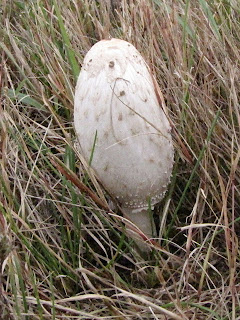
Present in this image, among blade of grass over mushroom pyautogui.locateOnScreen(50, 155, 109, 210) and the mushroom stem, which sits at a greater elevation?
blade of grass over mushroom pyautogui.locateOnScreen(50, 155, 109, 210)

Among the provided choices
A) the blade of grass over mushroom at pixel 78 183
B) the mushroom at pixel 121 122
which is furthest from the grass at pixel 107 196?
the mushroom at pixel 121 122

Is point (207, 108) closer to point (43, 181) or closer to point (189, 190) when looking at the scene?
point (189, 190)

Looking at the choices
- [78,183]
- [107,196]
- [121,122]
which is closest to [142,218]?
[107,196]

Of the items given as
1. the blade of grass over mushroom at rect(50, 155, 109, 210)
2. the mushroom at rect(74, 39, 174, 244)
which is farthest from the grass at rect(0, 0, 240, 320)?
the mushroom at rect(74, 39, 174, 244)

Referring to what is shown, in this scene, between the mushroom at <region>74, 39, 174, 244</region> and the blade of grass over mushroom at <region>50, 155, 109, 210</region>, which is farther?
the blade of grass over mushroom at <region>50, 155, 109, 210</region>

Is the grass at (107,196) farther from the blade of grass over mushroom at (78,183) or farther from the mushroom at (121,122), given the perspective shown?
the mushroom at (121,122)

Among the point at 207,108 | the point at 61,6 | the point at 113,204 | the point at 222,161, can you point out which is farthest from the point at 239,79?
the point at 61,6

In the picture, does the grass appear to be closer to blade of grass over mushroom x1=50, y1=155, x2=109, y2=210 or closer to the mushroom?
blade of grass over mushroom x1=50, y1=155, x2=109, y2=210
